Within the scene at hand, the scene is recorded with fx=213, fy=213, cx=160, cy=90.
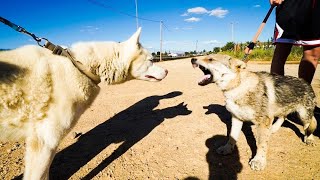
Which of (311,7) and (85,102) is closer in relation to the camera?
(85,102)

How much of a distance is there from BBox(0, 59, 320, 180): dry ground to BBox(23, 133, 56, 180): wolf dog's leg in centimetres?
86

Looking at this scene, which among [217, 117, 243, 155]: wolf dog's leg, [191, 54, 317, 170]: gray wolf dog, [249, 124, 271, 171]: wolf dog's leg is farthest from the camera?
[217, 117, 243, 155]: wolf dog's leg

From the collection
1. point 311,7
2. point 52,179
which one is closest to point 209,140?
point 52,179

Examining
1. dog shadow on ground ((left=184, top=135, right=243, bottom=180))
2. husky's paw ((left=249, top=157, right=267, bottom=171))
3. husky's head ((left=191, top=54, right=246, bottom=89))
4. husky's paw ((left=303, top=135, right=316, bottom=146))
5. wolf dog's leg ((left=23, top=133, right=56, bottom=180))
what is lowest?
dog shadow on ground ((left=184, top=135, right=243, bottom=180))

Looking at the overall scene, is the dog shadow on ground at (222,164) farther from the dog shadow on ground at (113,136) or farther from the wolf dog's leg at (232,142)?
the dog shadow on ground at (113,136)

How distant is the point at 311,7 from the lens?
13.1 feet

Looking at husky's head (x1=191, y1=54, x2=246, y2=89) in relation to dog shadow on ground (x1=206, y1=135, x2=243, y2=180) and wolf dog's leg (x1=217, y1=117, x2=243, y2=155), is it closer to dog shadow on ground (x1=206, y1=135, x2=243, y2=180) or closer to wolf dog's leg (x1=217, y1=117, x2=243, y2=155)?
wolf dog's leg (x1=217, y1=117, x2=243, y2=155)

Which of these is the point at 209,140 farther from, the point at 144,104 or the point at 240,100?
the point at 144,104

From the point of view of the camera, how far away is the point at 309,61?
421 centimetres

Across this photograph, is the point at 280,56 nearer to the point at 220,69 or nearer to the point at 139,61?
the point at 220,69

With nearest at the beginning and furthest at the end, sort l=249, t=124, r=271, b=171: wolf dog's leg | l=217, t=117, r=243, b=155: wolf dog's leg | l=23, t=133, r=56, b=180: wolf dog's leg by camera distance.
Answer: l=23, t=133, r=56, b=180: wolf dog's leg, l=249, t=124, r=271, b=171: wolf dog's leg, l=217, t=117, r=243, b=155: wolf dog's leg

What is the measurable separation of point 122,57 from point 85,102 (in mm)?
841

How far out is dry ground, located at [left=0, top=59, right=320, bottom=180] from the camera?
3190 millimetres

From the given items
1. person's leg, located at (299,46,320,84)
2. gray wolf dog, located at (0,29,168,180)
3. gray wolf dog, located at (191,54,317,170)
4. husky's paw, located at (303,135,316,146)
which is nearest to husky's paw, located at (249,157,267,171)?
gray wolf dog, located at (191,54,317,170)
